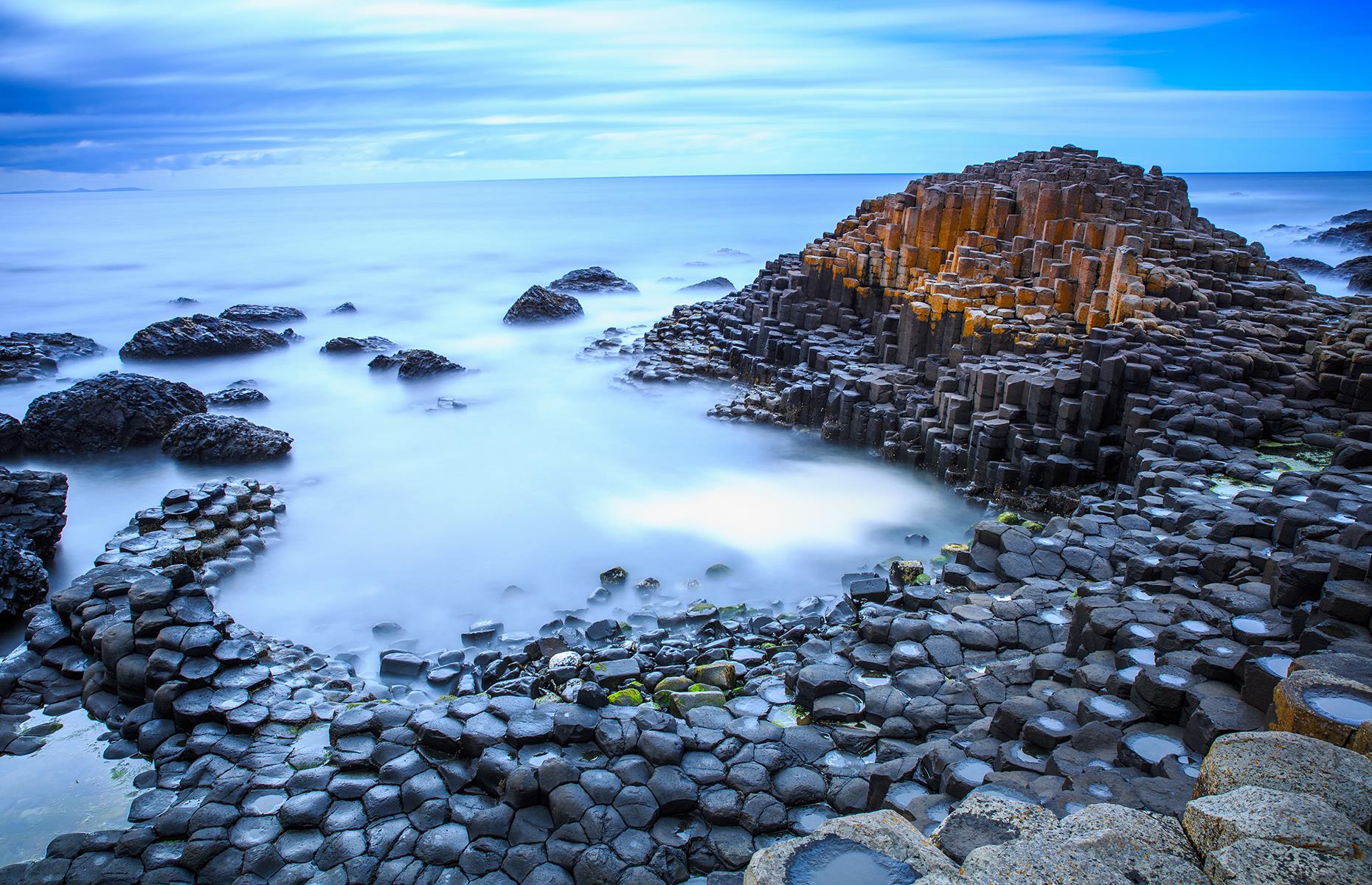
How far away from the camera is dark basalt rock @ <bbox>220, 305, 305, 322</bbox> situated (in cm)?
2431

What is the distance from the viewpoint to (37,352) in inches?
771

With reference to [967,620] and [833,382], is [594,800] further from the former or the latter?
[833,382]

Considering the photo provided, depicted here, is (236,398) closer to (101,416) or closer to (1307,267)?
(101,416)

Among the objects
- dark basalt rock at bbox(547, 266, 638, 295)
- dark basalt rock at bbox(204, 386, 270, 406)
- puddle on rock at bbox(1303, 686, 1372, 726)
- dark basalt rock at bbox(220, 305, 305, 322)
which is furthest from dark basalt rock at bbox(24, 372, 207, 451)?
dark basalt rock at bbox(547, 266, 638, 295)

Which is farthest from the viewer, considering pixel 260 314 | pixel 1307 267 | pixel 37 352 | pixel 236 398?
pixel 1307 267

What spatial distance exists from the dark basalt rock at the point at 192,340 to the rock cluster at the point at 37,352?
51.4 inches

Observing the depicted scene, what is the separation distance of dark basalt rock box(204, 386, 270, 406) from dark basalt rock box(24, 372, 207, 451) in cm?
180

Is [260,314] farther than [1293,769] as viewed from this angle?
Yes

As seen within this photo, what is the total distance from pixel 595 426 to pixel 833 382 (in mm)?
4516

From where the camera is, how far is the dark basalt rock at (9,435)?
13938 millimetres

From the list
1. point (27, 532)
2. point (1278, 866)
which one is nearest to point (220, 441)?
point (27, 532)

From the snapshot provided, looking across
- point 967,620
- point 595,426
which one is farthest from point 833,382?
point 967,620

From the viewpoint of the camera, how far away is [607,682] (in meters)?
6.81

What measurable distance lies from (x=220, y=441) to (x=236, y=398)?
3.61 meters
